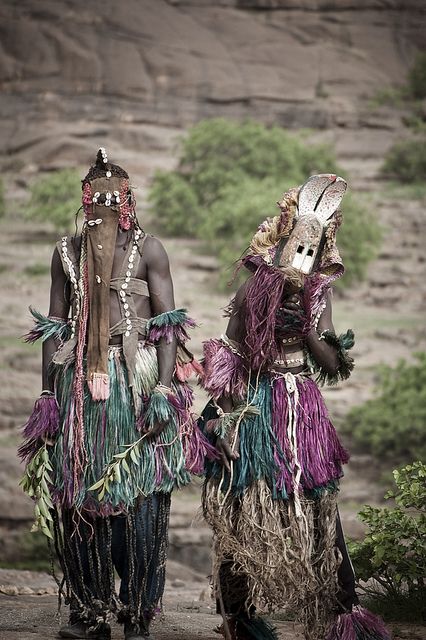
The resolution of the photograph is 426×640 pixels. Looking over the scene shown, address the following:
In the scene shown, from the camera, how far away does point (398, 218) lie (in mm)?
13406

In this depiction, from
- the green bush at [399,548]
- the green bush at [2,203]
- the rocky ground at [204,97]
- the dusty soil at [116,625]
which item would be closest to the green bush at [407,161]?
the rocky ground at [204,97]

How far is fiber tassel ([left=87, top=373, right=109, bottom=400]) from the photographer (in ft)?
14.1

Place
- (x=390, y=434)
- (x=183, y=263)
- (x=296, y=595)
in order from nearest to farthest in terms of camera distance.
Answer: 1. (x=296, y=595)
2. (x=390, y=434)
3. (x=183, y=263)

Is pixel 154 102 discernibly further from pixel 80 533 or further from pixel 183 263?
pixel 80 533

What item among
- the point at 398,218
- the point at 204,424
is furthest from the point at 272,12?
the point at 204,424

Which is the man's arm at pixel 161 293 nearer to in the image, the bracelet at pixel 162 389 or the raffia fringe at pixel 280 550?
the bracelet at pixel 162 389

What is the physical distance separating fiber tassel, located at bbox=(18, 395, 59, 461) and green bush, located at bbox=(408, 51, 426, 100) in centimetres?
992

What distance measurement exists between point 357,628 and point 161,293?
1428mm

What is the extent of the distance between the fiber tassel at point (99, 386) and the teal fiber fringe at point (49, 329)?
248 millimetres

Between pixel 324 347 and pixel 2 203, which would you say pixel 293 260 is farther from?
pixel 2 203

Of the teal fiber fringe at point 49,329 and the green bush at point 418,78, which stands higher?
the green bush at point 418,78

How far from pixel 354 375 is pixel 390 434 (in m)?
0.79

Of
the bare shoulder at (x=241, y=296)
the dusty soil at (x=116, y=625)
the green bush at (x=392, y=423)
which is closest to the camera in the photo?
the bare shoulder at (x=241, y=296)

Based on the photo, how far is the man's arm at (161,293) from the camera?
4367 millimetres
